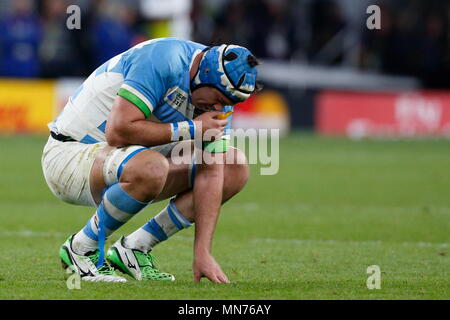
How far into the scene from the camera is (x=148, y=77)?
5.78 m

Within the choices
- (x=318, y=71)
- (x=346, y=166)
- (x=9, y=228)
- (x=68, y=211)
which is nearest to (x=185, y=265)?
(x=9, y=228)

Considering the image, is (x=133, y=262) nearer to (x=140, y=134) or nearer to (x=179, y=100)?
(x=140, y=134)

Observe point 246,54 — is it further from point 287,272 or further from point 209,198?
point 287,272

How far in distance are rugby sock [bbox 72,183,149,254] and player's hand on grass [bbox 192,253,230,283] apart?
0.44 m

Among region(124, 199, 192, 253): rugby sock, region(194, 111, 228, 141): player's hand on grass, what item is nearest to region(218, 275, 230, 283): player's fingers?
region(124, 199, 192, 253): rugby sock

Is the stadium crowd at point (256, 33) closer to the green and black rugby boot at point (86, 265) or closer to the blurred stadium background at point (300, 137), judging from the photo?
the blurred stadium background at point (300, 137)

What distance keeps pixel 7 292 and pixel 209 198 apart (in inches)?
51.3

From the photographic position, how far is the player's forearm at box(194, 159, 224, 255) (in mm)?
6137

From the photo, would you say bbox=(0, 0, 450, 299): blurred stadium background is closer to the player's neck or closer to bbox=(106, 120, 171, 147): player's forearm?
bbox=(106, 120, 171, 147): player's forearm

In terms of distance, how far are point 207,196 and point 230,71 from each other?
2.65 feet

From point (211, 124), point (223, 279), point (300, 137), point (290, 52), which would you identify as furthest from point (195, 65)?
point (290, 52)

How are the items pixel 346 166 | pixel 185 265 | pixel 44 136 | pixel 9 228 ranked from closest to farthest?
pixel 185 265 < pixel 9 228 < pixel 346 166 < pixel 44 136
